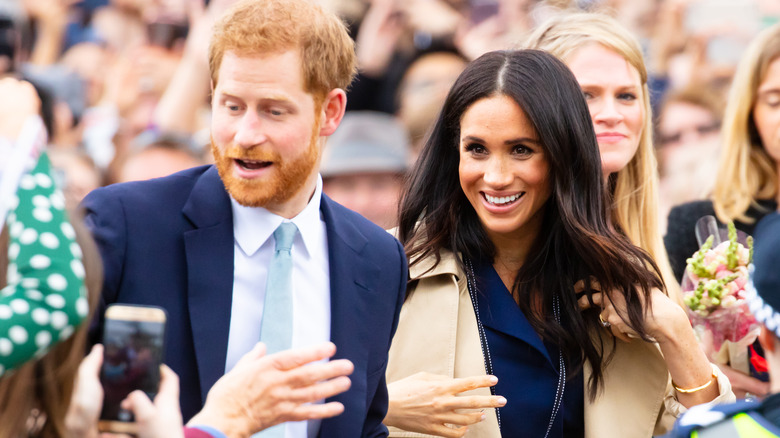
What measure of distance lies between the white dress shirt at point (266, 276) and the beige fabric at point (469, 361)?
0.60 m

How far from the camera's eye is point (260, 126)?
3.01 m

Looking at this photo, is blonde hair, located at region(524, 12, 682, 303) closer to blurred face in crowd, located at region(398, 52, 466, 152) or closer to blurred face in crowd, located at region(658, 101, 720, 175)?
blurred face in crowd, located at region(398, 52, 466, 152)

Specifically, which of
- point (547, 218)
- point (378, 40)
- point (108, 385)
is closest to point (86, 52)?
point (378, 40)

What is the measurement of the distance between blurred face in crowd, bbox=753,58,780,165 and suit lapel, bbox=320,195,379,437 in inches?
97.8

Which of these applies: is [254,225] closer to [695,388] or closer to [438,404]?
[438,404]

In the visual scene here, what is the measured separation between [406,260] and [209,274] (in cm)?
81

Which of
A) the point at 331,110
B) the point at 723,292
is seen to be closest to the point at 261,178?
the point at 331,110

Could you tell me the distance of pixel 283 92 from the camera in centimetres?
303

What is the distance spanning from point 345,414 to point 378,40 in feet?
16.8

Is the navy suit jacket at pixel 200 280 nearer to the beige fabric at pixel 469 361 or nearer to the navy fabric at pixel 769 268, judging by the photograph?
the beige fabric at pixel 469 361

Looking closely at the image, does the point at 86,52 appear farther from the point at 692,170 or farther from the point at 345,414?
the point at 345,414

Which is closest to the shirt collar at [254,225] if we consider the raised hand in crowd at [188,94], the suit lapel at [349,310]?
the suit lapel at [349,310]

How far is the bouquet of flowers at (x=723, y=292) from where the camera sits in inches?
152

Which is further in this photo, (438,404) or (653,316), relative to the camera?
(653,316)
